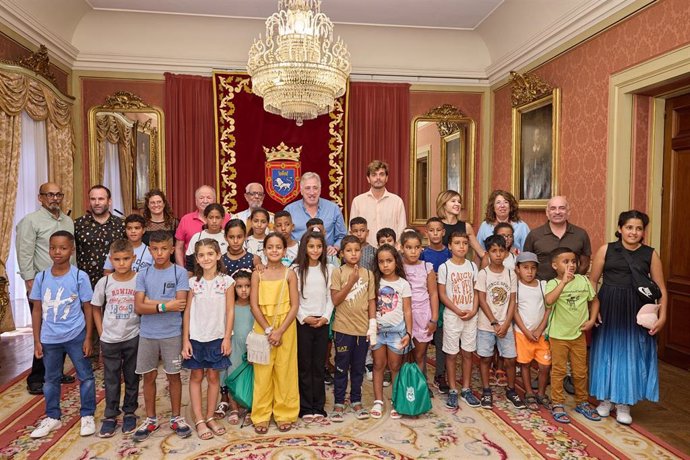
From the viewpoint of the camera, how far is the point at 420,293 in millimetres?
3826

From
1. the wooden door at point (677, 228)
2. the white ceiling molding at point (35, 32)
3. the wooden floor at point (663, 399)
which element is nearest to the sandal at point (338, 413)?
the wooden floor at point (663, 399)

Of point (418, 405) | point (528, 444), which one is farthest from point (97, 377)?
point (528, 444)

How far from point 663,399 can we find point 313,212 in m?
3.26

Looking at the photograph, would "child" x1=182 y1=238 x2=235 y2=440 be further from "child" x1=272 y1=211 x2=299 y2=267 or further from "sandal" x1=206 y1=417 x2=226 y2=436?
"child" x1=272 y1=211 x2=299 y2=267

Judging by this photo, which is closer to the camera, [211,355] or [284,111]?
[211,355]

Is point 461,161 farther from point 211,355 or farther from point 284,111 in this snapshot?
point 211,355

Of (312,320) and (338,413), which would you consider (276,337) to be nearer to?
Result: (312,320)

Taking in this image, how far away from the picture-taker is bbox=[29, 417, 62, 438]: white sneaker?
3293mm

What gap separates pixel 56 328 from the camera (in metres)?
3.31

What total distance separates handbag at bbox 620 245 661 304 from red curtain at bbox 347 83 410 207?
404 cm

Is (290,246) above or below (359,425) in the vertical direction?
above

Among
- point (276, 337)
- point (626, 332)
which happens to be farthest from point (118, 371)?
point (626, 332)

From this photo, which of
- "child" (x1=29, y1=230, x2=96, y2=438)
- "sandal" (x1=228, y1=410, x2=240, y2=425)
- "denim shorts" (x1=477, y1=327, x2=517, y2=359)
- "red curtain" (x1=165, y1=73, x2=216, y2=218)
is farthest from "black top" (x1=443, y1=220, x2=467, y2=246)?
"red curtain" (x1=165, y1=73, x2=216, y2=218)

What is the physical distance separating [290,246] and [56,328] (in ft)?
5.63
